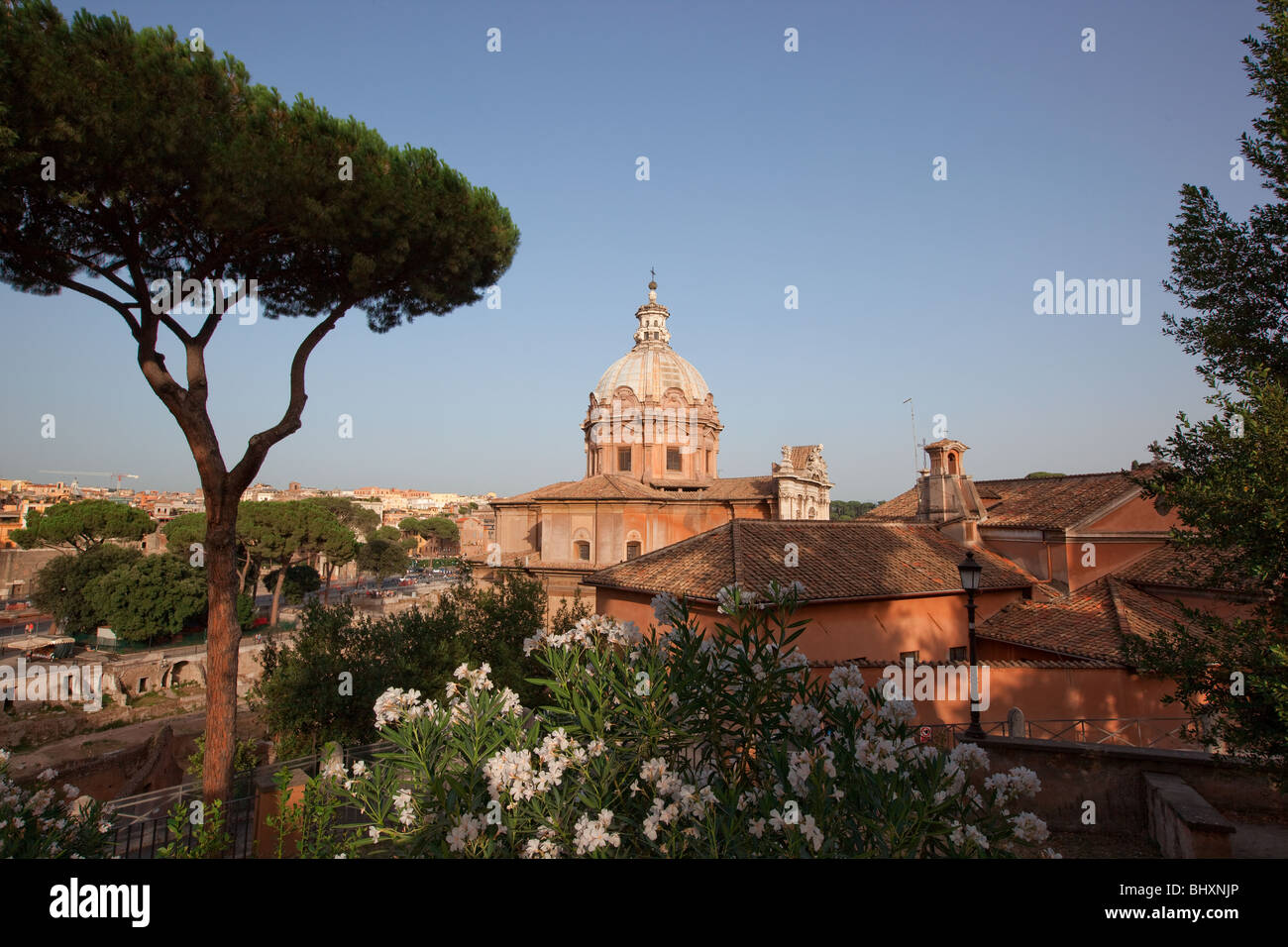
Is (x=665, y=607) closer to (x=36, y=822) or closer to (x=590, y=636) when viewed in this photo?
(x=590, y=636)

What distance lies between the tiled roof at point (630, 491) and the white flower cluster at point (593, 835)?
25507 mm

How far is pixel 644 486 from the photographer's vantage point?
1215 inches

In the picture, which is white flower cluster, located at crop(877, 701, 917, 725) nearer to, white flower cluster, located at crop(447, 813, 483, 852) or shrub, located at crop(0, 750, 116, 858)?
white flower cluster, located at crop(447, 813, 483, 852)

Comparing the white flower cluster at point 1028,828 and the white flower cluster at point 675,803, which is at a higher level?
the white flower cluster at point 675,803

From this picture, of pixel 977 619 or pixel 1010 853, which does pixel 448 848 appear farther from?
pixel 977 619

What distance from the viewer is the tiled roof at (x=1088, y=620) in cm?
1238

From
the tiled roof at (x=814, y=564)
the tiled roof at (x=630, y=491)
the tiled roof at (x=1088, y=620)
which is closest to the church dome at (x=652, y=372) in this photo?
the tiled roof at (x=630, y=491)

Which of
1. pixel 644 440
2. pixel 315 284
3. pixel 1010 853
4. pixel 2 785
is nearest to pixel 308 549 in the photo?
pixel 644 440

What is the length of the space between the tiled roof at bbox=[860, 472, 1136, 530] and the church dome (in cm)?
1725

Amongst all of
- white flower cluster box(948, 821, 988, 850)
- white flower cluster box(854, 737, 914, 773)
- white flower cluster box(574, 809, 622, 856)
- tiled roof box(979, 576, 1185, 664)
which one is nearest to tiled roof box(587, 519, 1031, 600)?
tiled roof box(979, 576, 1185, 664)

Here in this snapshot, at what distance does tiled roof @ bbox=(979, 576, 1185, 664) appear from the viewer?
12.4 meters

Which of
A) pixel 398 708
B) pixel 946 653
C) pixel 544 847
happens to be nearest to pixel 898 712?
pixel 544 847

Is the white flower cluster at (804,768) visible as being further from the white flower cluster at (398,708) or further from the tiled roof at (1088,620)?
the tiled roof at (1088,620)
